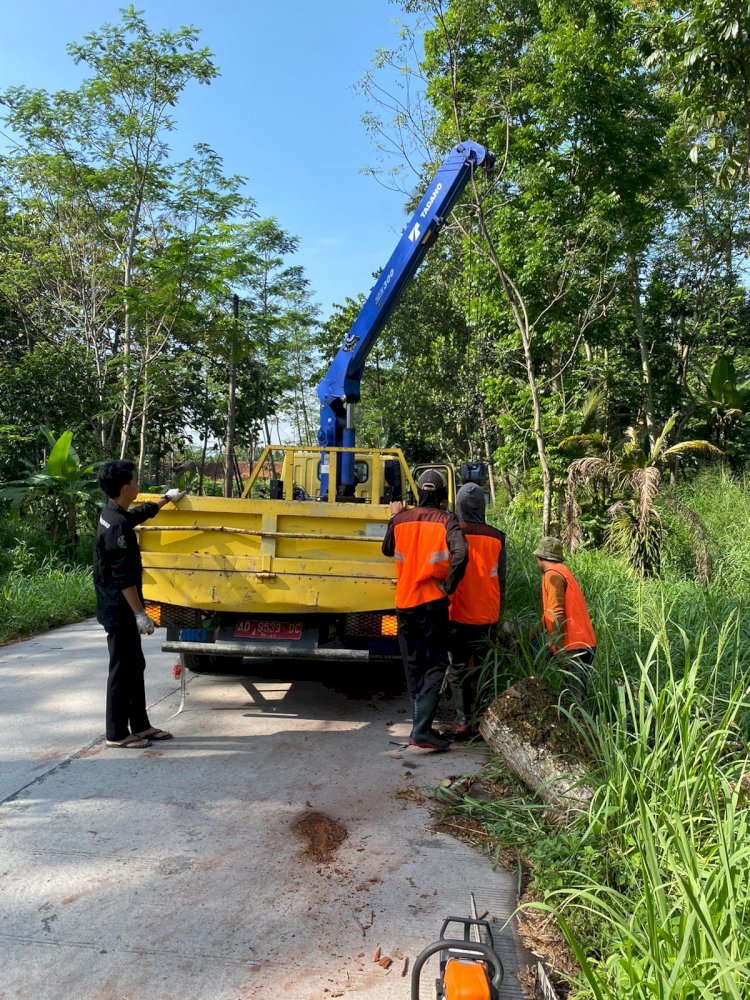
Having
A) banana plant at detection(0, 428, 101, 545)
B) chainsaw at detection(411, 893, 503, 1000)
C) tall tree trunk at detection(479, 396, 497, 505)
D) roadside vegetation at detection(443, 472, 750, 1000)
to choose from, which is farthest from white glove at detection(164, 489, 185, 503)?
tall tree trunk at detection(479, 396, 497, 505)

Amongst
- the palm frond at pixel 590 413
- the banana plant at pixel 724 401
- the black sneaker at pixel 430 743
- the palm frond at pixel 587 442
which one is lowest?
the black sneaker at pixel 430 743

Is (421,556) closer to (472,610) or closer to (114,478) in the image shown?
(472,610)

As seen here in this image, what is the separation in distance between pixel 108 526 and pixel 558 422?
A: 877 centimetres

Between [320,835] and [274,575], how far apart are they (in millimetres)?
2001

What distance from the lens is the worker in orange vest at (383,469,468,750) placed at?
4.76 metres

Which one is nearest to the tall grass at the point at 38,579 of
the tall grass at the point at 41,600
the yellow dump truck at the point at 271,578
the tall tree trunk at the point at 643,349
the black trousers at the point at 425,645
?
the tall grass at the point at 41,600

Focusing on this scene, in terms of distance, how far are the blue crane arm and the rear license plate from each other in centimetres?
315

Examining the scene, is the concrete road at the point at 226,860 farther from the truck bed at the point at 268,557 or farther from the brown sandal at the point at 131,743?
the truck bed at the point at 268,557

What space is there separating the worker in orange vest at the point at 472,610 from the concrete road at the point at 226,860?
0.52m

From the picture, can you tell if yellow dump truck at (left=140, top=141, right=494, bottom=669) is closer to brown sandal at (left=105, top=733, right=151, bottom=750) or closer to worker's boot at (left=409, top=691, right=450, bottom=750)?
worker's boot at (left=409, top=691, right=450, bottom=750)

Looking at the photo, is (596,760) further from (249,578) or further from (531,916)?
(249,578)

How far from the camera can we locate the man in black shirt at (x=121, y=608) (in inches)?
186

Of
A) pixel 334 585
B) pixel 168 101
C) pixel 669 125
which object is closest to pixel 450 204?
pixel 334 585

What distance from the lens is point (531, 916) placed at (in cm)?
299
